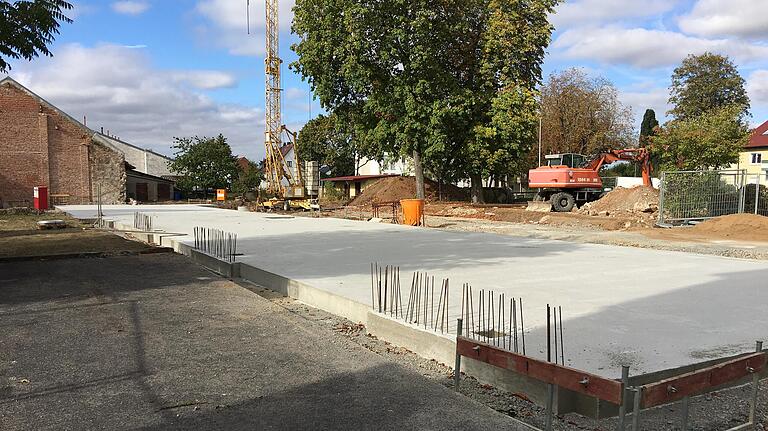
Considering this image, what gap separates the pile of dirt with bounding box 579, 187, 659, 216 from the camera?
26580mm

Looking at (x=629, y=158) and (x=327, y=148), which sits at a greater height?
(x=327, y=148)

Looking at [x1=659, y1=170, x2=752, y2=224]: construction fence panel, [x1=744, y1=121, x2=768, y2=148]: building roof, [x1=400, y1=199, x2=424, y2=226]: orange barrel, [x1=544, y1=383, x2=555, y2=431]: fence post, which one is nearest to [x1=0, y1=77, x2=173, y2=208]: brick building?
[x1=400, y1=199, x2=424, y2=226]: orange barrel

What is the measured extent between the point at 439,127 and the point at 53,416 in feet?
105

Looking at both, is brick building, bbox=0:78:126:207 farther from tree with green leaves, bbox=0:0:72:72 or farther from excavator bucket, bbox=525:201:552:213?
tree with green leaves, bbox=0:0:72:72

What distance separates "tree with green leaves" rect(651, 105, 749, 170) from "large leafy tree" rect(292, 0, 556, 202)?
29.3 ft

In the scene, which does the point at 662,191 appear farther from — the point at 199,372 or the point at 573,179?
the point at 199,372

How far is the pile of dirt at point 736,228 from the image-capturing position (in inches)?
712

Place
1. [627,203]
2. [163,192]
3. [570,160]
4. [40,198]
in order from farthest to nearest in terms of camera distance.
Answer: [163,192], [40,198], [570,160], [627,203]

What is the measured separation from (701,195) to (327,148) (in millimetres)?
55445

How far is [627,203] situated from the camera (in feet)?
89.4

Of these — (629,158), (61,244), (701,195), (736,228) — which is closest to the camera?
(61,244)

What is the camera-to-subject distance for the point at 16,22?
10016mm

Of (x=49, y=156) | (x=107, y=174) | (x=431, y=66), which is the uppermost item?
(x=431, y=66)

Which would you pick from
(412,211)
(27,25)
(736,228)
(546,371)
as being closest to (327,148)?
(412,211)
